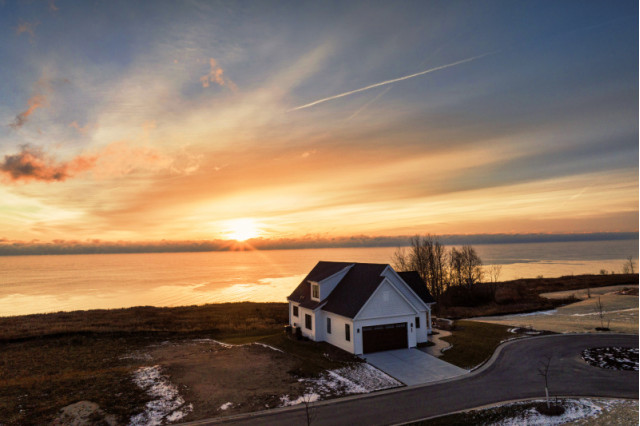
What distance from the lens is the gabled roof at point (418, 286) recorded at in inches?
1527

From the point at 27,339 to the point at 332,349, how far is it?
113 ft

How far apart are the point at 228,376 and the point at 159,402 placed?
538cm

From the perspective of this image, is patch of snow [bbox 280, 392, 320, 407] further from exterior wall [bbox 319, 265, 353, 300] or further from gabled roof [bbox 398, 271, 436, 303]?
gabled roof [bbox 398, 271, 436, 303]

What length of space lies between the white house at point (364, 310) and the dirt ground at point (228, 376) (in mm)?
5611

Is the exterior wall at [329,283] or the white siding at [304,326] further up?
the exterior wall at [329,283]

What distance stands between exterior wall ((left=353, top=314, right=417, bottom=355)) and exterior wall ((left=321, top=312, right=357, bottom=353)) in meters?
0.37

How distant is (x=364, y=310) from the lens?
103ft

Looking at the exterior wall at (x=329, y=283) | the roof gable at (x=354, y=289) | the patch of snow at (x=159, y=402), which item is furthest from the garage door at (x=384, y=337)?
the patch of snow at (x=159, y=402)

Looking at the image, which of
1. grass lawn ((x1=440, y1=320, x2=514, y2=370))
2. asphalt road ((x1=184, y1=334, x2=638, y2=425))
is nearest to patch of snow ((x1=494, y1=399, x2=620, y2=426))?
asphalt road ((x1=184, y1=334, x2=638, y2=425))

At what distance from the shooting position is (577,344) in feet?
108

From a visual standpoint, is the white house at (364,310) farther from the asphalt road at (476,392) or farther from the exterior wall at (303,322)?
the asphalt road at (476,392)

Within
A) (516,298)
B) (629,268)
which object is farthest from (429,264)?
(629,268)

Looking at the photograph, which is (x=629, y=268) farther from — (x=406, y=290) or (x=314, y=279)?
(x=314, y=279)

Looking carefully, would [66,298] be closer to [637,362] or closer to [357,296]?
[357,296]
